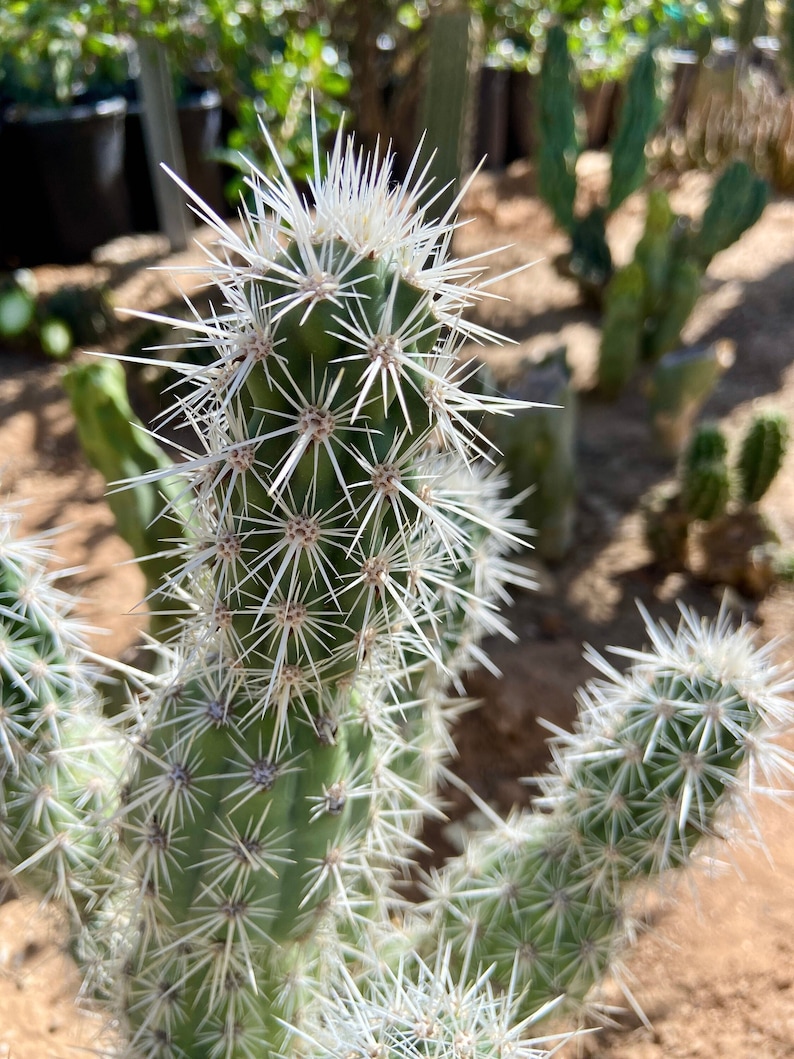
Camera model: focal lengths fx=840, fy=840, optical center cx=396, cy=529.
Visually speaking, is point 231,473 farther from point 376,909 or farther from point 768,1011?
point 768,1011

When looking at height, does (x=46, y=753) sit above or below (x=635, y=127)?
below

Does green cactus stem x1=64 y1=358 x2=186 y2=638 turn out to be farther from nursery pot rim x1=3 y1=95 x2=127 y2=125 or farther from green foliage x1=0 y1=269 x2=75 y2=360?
nursery pot rim x1=3 y1=95 x2=127 y2=125

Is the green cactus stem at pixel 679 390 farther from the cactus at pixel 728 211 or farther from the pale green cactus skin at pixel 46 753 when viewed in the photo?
the pale green cactus skin at pixel 46 753

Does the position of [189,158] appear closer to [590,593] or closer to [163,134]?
[163,134]

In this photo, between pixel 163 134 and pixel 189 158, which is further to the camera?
pixel 189 158

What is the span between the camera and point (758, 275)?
5.30 meters

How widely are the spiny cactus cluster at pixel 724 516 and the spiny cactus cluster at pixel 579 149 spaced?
2.04 meters

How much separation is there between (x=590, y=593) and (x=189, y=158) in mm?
4237

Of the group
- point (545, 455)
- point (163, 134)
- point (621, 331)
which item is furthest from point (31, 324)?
point (621, 331)

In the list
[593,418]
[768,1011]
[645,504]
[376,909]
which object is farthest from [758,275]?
[376,909]

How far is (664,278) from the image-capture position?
4184 mm

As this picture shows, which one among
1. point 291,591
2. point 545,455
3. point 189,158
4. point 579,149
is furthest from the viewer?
point 189,158

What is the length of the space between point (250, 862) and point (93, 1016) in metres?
0.68

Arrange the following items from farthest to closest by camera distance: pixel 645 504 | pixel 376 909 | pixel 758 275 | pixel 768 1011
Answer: pixel 758 275
pixel 645 504
pixel 768 1011
pixel 376 909
